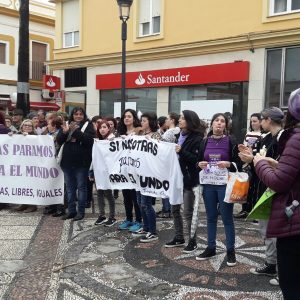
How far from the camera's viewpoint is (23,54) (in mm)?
12227

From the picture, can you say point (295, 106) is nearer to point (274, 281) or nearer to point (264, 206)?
point (264, 206)

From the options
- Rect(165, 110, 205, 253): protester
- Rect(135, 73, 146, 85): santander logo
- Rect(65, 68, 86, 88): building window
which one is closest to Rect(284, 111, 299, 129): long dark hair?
Rect(165, 110, 205, 253): protester

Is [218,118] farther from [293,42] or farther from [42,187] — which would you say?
[293,42]

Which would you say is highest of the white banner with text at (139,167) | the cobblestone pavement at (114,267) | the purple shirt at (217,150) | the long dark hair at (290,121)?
the long dark hair at (290,121)

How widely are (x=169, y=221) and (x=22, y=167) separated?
9.26 ft

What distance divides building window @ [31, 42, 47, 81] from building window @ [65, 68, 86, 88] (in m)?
10.3

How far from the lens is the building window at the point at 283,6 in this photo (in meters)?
13.3

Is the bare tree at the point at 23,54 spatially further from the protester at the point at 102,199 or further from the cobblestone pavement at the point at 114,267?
the cobblestone pavement at the point at 114,267

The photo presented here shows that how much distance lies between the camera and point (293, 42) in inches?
512

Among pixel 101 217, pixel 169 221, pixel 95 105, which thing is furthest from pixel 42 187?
pixel 95 105

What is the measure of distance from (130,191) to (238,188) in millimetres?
2557

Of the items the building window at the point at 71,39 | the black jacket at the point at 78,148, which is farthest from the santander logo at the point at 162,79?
the black jacket at the point at 78,148

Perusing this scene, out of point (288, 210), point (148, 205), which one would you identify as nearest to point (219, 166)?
point (148, 205)

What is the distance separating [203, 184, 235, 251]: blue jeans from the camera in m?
5.05
